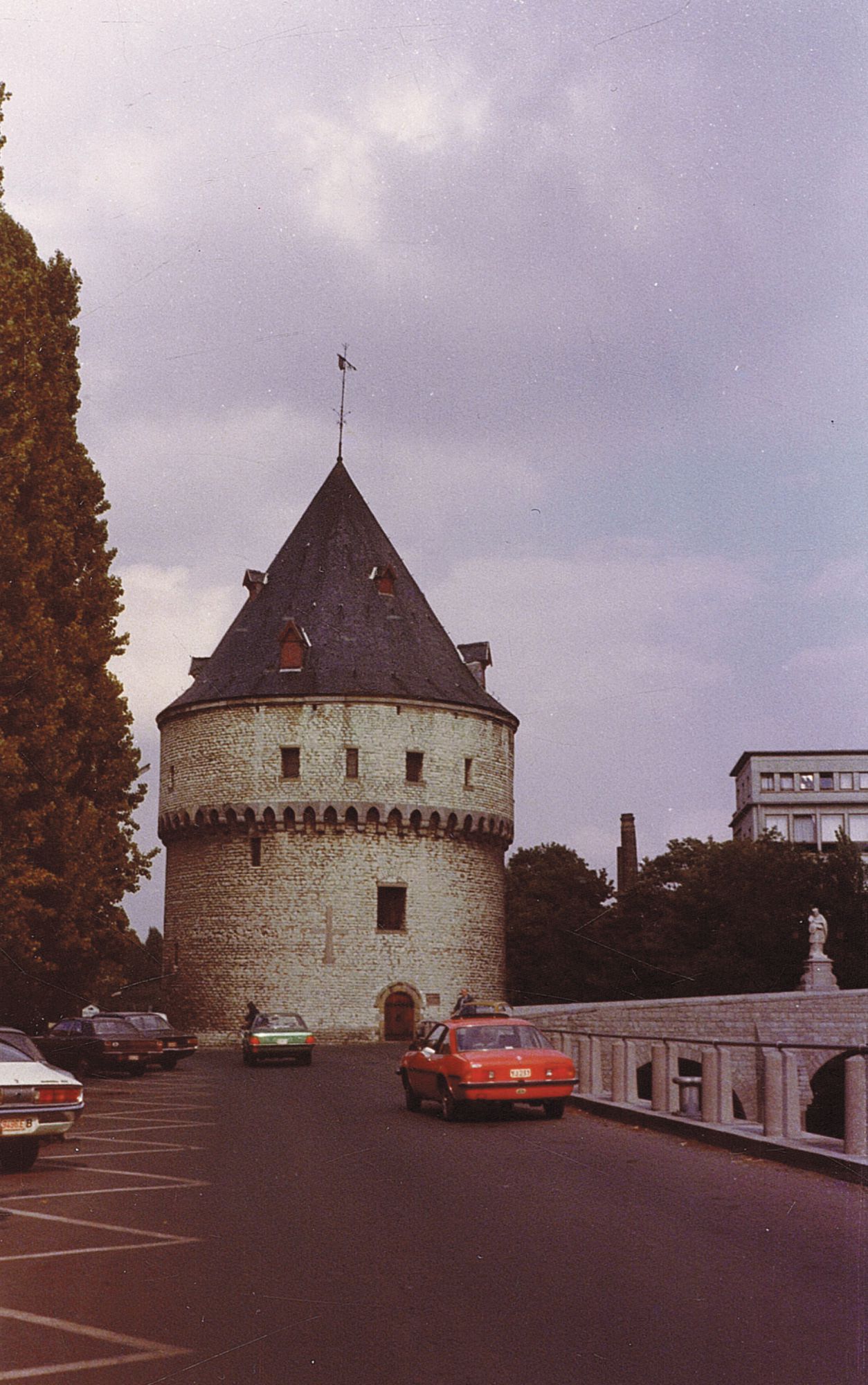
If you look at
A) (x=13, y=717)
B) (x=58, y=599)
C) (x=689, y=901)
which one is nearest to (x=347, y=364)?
(x=689, y=901)

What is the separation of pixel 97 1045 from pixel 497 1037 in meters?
14.3

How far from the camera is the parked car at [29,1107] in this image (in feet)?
44.4

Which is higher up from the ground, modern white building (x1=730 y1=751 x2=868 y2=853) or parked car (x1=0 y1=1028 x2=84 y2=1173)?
modern white building (x1=730 y1=751 x2=868 y2=853)

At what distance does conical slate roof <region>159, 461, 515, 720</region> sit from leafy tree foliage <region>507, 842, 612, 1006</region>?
17137 mm

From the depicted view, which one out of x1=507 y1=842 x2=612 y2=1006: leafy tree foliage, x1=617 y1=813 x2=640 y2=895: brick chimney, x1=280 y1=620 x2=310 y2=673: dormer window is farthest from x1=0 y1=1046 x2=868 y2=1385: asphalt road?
x1=617 y1=813 x2=640 y2=895: brick chimney

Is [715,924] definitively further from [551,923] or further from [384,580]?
[384,580]

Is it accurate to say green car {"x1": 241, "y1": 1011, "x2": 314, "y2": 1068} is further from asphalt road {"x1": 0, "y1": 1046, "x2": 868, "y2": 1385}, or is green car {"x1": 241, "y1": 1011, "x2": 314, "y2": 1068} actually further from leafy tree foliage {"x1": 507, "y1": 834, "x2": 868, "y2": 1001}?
leafy tree foliage {"x1": 507, "y1": 834, "x2": 868, "y2": 1001}

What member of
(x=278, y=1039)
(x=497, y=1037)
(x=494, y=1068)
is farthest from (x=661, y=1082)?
(x=278, y=1039)

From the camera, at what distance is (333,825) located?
5653cm

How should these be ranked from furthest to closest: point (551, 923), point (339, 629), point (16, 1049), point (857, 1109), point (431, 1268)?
point (551, 923) → point (339, 629) → point (16, 1049) → point (857, 1109) → point (431, 1268)

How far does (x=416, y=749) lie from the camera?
57.6 meters

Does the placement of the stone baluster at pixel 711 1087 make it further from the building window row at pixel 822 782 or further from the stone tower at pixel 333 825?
the building window row at pixel 822 782

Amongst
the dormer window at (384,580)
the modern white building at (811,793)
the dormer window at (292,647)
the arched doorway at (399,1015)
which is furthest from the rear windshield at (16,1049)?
the modern white building at (811,793)

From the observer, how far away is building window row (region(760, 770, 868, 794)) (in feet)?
381
